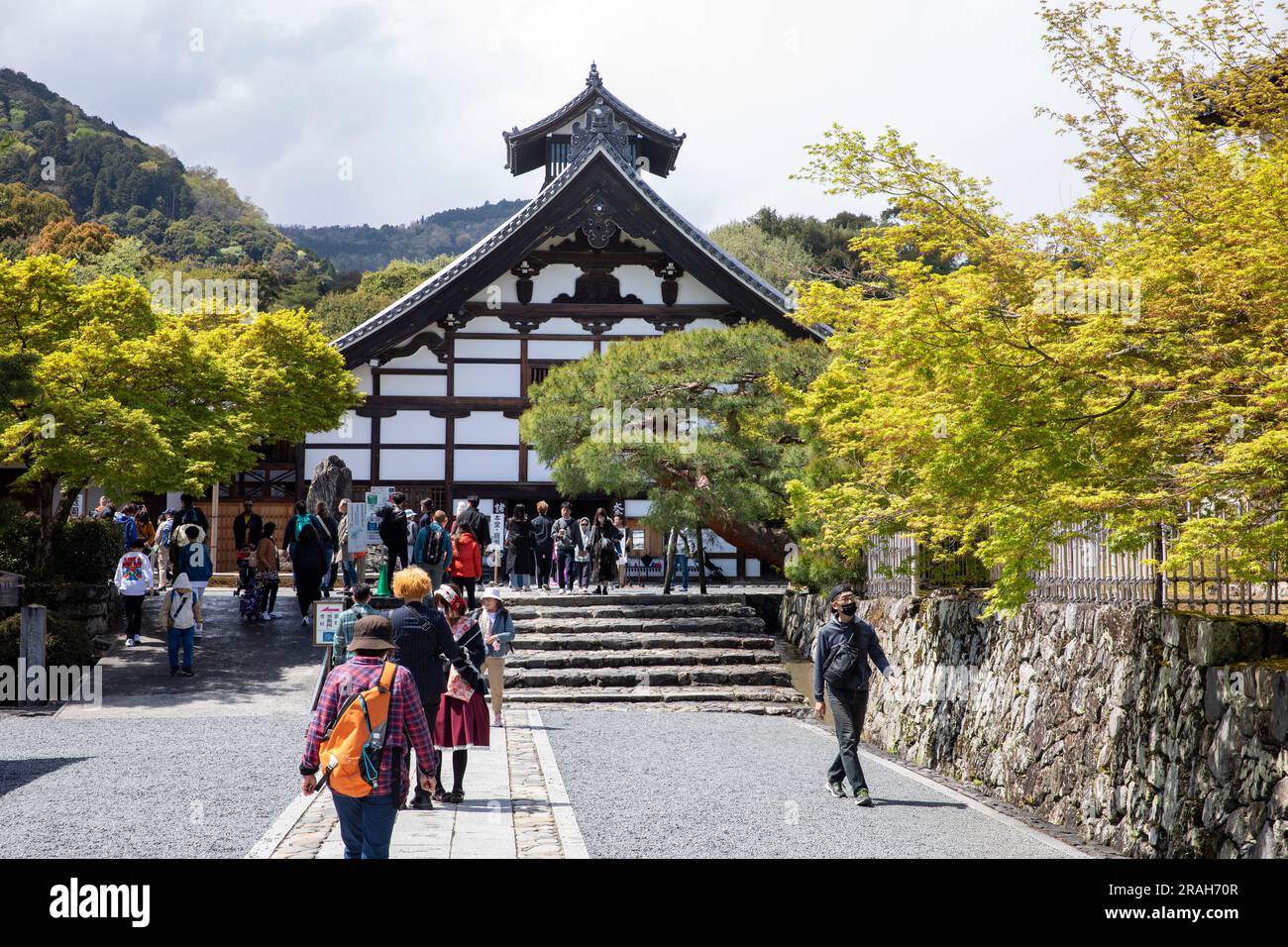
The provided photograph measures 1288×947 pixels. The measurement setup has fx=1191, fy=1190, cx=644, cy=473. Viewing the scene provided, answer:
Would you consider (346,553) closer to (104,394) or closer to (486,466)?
(104,394)

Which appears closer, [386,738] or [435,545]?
[386,738]

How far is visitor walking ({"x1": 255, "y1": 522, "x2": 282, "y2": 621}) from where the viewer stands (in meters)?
19.8

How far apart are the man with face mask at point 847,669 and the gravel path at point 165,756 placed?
441cm

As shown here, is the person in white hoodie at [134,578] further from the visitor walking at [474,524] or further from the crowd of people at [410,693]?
the crowd of people at [410,693]

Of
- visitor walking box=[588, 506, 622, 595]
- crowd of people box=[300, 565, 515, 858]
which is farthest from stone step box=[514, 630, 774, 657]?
crowd of people box=[300, 565, 515, 858]

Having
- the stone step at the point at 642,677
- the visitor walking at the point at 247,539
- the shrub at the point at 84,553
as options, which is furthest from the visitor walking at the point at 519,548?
the shrub at the point at 84,553

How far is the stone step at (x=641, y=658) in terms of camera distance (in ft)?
59.1

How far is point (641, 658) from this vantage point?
60.2ft

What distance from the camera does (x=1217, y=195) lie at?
7730 millimetres

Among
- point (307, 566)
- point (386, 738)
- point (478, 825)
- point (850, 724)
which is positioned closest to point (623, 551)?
point (307, 566)

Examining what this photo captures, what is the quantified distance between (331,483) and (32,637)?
407 inches

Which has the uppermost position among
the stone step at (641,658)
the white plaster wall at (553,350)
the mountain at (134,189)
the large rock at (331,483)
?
the mountain at (134,189)
